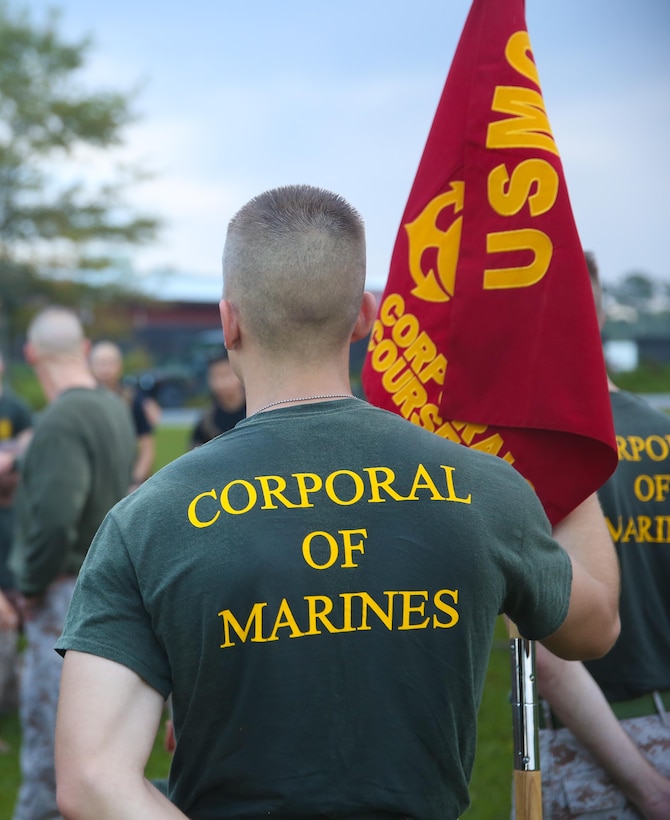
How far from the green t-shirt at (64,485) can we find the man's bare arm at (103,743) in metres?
2.60

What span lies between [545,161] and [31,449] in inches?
109

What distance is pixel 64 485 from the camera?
404 centimetres

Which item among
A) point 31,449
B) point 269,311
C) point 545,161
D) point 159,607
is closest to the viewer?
point 159,607

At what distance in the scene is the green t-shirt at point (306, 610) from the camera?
1525 millimetres

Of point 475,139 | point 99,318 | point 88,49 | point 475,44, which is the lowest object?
point 475,139

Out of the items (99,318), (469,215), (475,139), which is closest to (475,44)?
(475,139)

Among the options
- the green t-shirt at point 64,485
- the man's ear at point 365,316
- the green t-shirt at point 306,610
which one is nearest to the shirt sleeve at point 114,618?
the green t-shirt at point 306,610

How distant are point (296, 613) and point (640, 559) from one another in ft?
4.96

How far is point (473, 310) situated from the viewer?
7.30ft

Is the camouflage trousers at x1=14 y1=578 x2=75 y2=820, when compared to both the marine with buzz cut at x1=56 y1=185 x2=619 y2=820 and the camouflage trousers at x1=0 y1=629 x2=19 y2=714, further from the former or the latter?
the marine with buzz cut at x1=56 y1=185 x2=619 y2=820

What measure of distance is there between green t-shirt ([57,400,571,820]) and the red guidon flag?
538 mm

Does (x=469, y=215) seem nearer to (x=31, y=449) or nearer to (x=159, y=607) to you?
(x=159, y=607)

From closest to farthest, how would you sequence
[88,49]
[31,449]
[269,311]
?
[269,311] → [31,449] → [88,49]

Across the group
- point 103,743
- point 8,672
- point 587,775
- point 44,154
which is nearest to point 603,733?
point 587,775
